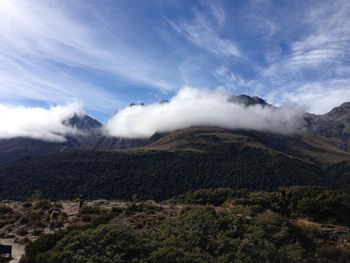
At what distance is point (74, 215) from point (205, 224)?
13017 mm

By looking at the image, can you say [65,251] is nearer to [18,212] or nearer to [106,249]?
[106,249]

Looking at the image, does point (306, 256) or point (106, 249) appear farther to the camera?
point (306, 256)

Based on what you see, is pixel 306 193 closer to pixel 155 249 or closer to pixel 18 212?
pixel 155 249

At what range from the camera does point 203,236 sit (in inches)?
922

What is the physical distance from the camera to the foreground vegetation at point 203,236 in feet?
66.0

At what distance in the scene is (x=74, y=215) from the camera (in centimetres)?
3381

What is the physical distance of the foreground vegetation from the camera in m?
20.1

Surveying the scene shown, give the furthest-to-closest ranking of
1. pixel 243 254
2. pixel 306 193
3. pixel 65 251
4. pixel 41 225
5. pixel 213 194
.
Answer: pixel 213 194 → pixel 306 193 → pixel 41 225 → pixel 243 254 → pixel 65 251

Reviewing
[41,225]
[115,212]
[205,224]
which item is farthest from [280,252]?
[41,225]

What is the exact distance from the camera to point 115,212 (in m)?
32.7

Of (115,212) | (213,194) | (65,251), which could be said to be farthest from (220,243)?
(213,194)

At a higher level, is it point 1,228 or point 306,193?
point 306,193

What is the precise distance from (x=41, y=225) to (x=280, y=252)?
18012 millimetres

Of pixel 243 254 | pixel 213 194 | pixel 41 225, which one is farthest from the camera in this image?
pixel 213 194
